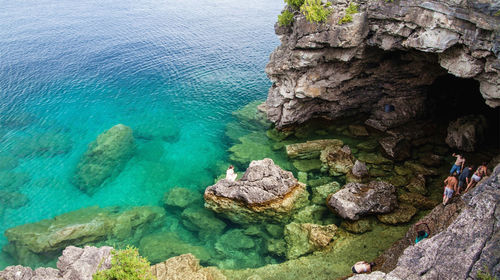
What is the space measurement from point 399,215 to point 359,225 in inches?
109

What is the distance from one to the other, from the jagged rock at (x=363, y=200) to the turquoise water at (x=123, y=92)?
1165cm

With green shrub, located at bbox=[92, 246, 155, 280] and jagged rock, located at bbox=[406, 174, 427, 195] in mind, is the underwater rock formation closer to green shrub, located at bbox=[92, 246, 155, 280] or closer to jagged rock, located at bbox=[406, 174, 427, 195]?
green shrub, located at bbox=[92, 246, 155, 280]

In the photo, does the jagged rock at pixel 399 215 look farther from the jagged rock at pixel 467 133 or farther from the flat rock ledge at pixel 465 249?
the jagged rock at pixel 467 133

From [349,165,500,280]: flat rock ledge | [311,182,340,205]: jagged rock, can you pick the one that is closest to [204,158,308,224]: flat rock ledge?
[311,182,340,205]: jagged rock

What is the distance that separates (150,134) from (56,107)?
1380 cm

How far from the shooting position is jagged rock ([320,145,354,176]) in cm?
2614

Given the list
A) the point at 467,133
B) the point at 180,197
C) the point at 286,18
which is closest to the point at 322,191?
the point at 180,197

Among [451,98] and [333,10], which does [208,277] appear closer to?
[333,10]

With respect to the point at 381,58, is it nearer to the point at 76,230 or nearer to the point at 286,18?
the point at 286,18

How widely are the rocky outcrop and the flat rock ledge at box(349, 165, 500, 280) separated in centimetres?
1335

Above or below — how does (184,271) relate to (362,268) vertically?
below

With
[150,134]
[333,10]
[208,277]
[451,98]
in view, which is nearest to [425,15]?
[333,10]

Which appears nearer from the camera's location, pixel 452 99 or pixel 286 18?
pixel 286 18

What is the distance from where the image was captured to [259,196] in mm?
23031
